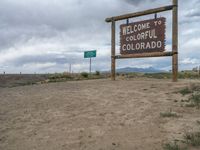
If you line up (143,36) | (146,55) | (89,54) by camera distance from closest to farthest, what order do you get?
(146,55) < (143,36) < (89,54)

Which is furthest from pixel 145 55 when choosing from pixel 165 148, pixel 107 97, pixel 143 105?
pixel 165 148

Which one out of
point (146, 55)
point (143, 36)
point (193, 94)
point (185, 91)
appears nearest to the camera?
point (193, 94)

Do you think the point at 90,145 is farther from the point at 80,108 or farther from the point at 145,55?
the point at 145,55

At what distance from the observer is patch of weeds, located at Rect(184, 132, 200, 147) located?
654cm

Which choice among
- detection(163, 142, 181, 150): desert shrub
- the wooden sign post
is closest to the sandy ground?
detection(163, 142, 181, 150): desert shrub

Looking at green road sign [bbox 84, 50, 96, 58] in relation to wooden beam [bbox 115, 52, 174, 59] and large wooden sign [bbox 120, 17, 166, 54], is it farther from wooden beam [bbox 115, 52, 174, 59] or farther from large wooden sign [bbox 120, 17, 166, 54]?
large wooden sign [bbox 120, 17, 166, 54]

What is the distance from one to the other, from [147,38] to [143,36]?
0.85ft

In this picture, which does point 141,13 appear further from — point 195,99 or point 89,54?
point 195,99

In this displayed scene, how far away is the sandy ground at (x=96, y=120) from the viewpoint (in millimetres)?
7495

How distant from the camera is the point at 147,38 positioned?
15.2 m

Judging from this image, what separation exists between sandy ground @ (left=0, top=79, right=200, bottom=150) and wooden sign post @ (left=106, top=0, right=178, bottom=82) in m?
2.24

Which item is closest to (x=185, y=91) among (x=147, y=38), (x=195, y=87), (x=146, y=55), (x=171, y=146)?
(x=195, y=87)

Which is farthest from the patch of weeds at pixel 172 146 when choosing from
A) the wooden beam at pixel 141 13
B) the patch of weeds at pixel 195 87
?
the wooden beam at pixel 141 13

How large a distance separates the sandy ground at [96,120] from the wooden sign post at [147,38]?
2.24 metres
